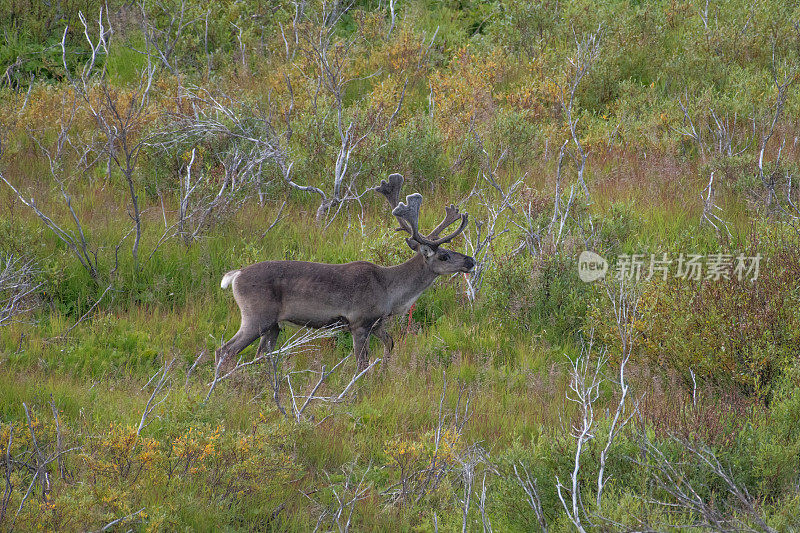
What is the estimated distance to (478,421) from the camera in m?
6.42

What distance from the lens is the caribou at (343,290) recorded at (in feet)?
23.5

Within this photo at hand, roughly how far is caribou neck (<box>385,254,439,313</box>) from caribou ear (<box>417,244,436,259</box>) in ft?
0.26

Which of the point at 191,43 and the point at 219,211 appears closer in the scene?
the point at 219,211

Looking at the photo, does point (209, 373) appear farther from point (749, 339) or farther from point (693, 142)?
point (693, 142)

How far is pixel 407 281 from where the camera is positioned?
7695 mm

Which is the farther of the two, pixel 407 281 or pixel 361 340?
pixel 407 281

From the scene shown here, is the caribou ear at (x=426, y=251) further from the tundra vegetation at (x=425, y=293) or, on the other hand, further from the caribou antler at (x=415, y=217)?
the tundra vegetation at (x=425, y=293)

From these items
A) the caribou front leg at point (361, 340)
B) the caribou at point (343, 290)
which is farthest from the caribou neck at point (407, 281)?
the caribou front leg at point (361, 340)

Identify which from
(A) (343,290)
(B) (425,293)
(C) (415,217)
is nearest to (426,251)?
(C) (415,217)

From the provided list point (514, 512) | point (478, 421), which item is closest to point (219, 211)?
point (478, 421)

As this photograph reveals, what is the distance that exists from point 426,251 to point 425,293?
1.01 meters

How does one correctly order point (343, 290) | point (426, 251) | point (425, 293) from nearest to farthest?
point (343, 290) → point (426, 251) → point (425, 293)

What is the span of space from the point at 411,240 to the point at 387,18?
955 centimetres

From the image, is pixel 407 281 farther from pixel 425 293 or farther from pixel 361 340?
pixel 425 293
